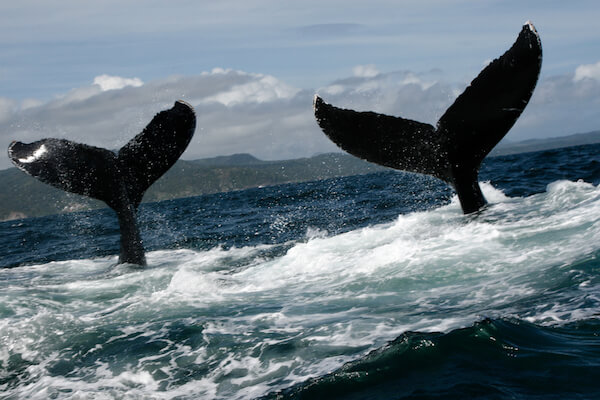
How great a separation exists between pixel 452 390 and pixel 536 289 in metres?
2.45

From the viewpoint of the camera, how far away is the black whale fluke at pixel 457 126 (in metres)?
6.85

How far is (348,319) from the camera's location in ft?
19.6

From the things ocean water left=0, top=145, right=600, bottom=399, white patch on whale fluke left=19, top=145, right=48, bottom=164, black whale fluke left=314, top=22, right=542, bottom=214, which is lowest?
ocean water left=0, top=145, right=600, bottom=399

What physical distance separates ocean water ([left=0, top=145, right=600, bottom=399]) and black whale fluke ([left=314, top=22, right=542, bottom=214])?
3.94 feet

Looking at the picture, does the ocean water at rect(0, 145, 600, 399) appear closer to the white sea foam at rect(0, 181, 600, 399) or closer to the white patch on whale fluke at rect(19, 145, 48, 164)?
the white sea foam at rect(0, 181, 600, 399)

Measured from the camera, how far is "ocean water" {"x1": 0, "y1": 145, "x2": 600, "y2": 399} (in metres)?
4.33

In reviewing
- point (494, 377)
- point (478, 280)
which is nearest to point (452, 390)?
point (494, 377)

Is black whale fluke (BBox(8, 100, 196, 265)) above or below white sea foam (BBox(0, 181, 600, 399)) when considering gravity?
above

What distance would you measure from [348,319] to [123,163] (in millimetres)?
5604

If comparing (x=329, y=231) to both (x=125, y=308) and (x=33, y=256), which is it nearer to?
(x=125, y=308)

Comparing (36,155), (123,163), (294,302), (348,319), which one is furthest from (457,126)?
(36,155)

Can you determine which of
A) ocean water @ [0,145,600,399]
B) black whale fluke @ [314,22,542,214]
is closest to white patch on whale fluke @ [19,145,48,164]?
ocean water @ [0,145,600,399]

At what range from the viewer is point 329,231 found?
13.7 m

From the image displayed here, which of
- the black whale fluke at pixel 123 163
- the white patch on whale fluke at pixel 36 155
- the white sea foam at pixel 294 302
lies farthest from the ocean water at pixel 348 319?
the white patch on whale fluke at pixel 36 155
